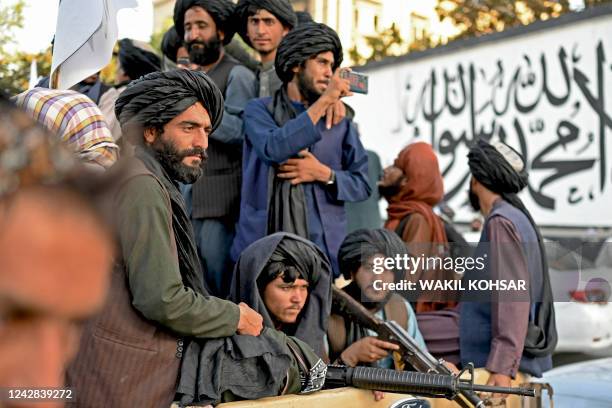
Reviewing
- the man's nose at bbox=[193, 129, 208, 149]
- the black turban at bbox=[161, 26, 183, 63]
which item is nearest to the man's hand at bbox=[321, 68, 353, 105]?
the man's nose at bbox=[193, 129, 208, 149]

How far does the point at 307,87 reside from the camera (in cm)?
378

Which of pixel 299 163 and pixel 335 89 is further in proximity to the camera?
pixel 299 163

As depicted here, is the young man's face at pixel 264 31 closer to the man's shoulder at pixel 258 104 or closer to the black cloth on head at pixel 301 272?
the man's shoulder at pixel 258 104

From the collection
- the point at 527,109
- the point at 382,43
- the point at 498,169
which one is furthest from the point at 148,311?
the point at 382,43

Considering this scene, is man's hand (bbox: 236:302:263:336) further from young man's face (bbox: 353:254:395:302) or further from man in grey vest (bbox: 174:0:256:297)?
Answer: man in grey vest (bbox: 174:0:256:297)

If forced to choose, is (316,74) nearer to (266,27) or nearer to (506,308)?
(266,27)

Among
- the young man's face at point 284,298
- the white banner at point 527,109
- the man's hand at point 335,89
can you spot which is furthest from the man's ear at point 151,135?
the white banner at point 527,109

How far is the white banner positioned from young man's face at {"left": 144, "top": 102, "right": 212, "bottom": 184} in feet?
22.1

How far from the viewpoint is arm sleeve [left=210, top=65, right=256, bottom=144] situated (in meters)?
3.88

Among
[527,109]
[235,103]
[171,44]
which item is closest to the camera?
[235,103]

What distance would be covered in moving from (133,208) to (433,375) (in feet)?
4.10

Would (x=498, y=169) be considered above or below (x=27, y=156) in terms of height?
Result: above

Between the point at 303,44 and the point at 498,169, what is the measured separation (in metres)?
1.13

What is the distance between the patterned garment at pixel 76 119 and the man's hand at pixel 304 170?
1.20m
